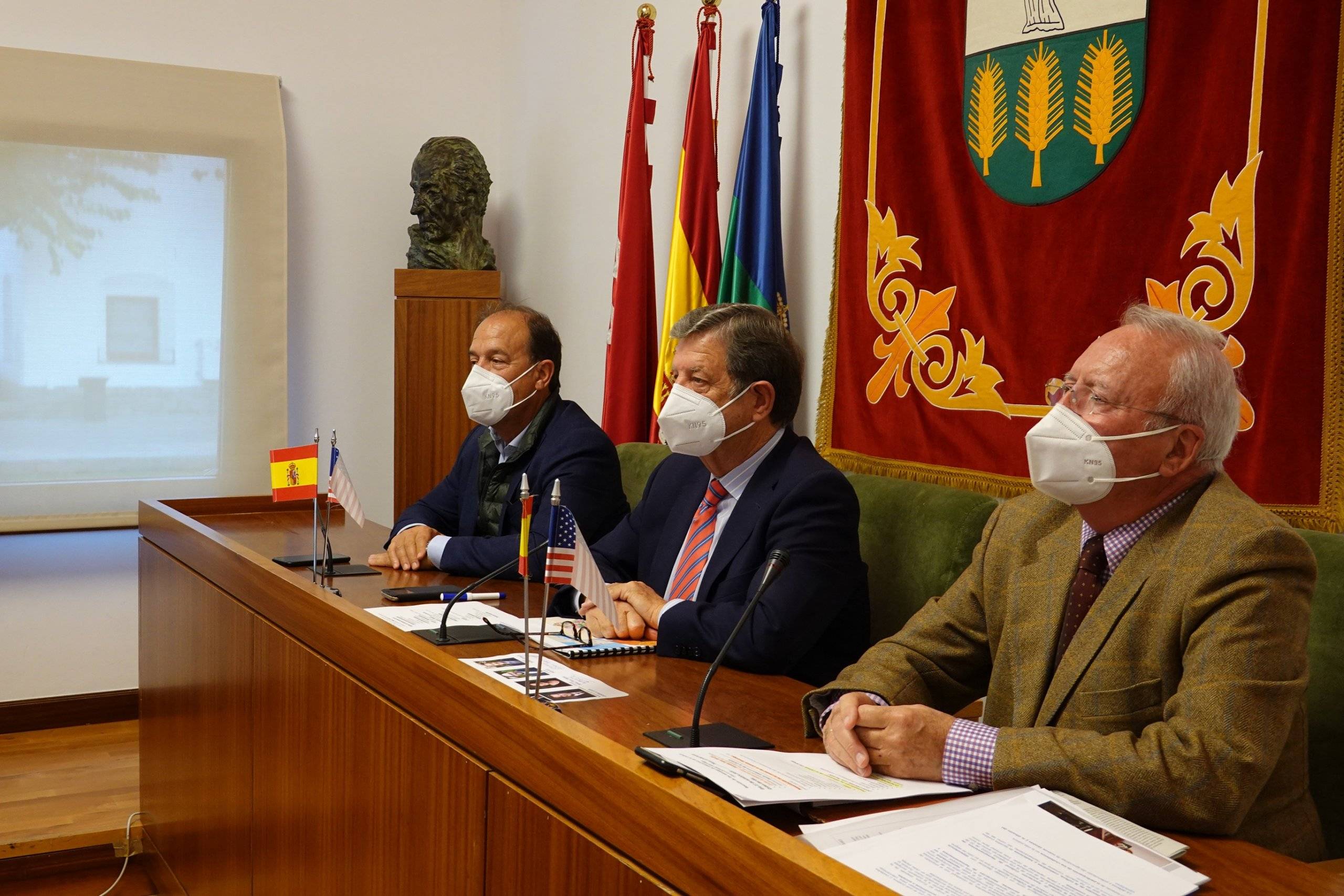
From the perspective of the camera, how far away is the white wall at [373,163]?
188 inches

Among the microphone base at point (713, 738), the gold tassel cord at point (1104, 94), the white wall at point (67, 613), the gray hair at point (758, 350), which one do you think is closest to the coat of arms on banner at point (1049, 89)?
the gold tassel cord at point (1104, 94)

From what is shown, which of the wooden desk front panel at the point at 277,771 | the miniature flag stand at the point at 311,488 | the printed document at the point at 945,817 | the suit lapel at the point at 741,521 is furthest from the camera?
the miniature flag stand at the point at 311,488

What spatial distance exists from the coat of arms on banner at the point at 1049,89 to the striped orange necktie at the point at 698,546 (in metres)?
1.01

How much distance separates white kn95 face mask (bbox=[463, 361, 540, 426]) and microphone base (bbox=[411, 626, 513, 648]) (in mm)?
1176

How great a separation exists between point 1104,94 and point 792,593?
4.23ft

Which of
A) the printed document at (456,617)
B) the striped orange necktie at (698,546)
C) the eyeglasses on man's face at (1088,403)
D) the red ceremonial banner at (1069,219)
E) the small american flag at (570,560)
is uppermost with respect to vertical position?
the red ceremonial banner at (1069,219)

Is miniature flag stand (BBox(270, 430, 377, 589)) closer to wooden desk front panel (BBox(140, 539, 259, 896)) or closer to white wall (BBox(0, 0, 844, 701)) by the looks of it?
wooden desk front panel (BBox(140, 539, 259, 896))

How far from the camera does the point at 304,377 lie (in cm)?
538

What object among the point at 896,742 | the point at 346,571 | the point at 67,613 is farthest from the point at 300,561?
the point at 67,613

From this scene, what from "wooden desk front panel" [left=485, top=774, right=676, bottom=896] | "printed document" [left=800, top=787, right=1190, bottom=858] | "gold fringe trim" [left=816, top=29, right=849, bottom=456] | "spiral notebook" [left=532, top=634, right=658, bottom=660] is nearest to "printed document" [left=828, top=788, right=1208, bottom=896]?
"printed document" [left=800, top=787, right=1190, bottom=858]

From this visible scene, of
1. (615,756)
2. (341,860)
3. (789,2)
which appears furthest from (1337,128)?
(341,860)

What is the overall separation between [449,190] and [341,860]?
135 inches

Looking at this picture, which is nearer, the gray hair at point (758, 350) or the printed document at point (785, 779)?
the printed document at point (785, 779)

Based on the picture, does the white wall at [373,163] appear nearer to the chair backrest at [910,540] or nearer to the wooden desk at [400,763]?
the wooden desk at [400,763]
